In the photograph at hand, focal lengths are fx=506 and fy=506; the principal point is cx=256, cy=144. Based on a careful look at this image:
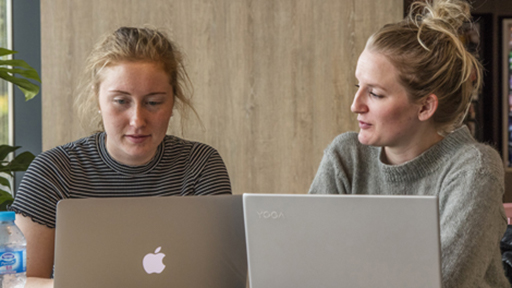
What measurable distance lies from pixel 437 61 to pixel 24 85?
4.47 feet

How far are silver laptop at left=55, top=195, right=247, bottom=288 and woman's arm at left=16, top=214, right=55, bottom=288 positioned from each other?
44cm

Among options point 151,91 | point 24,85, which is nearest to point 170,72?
point 151,91

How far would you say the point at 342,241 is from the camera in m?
0.82

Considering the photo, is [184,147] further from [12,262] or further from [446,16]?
[446,16]

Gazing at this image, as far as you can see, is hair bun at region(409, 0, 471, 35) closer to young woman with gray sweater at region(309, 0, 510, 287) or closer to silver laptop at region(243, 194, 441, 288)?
young woman with gray sweater at region(309, 0, 510, 287)

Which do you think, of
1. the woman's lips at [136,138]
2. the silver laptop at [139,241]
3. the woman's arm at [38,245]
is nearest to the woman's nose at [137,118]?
the woman's lips at [136,138]

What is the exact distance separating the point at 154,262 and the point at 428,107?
0.79 m

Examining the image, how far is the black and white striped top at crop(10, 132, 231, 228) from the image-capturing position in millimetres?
1338

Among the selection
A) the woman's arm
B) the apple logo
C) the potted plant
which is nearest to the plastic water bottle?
the woman's arm

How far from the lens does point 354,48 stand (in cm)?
309

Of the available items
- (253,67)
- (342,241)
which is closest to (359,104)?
(342,241)

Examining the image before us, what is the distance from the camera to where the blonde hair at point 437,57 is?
126 cm

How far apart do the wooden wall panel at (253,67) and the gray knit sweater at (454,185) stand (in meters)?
1.61

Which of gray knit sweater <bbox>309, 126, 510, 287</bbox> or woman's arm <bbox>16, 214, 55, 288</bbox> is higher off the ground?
gray knit sweater <bbox>309, 126, 510, 287</bbox>
